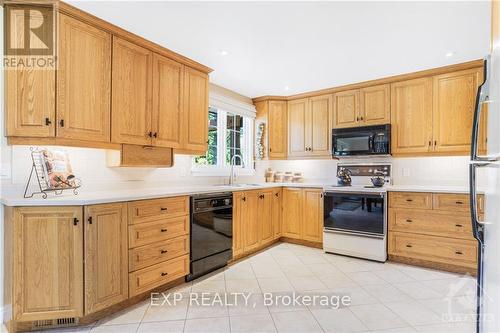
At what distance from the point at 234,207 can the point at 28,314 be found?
2.02 meters

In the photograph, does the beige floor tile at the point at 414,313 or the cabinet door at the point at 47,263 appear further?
the beige floor tile at the point at 414,313

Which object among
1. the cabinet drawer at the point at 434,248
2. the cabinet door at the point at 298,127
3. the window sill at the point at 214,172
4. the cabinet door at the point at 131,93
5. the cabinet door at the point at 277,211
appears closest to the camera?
the cabinet door at the point at 131,93

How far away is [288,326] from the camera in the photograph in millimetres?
1950

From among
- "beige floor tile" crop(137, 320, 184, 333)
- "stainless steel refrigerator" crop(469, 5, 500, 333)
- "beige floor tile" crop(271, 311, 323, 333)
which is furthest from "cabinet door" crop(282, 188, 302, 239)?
"stainless steel refrigerator" crop(469, 5, 500, 333)

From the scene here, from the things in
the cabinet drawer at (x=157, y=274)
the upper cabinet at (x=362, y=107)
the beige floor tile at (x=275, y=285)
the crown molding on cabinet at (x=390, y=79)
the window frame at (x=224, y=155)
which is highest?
the crown molding on cabinet at (x=390, y=79)

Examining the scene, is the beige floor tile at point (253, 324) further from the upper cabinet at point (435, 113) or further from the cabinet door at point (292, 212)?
the upper cabinet at point (435, 113)

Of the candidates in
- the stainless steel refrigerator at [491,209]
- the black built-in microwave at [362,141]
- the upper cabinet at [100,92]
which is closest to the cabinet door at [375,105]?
the black built-in microwave at [362,141]

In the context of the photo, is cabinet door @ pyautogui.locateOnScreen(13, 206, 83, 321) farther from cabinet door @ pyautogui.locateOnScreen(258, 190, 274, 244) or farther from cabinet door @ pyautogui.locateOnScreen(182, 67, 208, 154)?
cabinet door @ pyautogui.locateOnScreen(258, 190, 274, 244)

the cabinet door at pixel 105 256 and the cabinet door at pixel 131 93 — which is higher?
the cabinet door at pixel 131 93

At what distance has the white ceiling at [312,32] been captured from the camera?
6.75 ft

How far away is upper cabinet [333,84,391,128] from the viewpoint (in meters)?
3.68

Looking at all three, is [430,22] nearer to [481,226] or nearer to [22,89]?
[481,226]

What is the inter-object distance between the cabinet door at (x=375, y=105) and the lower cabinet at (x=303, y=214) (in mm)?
1222

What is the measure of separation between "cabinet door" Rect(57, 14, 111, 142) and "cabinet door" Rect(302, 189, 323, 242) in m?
2.72
